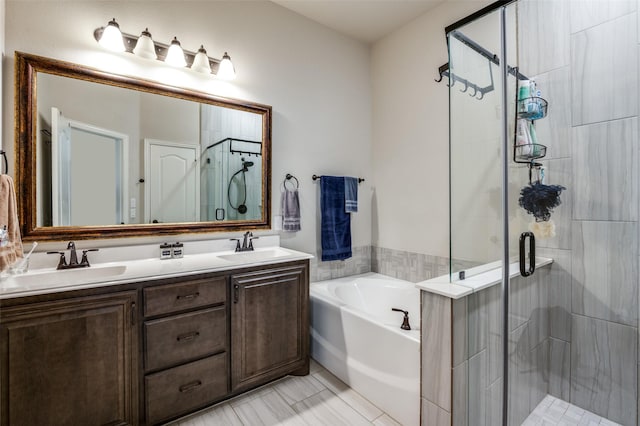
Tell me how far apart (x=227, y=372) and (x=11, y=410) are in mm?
925

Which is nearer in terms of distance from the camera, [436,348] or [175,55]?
[436,348]

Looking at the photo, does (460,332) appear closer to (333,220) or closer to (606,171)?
(606,171)

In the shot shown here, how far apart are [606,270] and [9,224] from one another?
3227mm

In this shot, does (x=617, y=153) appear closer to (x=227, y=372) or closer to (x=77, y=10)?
(x=227, y=372)

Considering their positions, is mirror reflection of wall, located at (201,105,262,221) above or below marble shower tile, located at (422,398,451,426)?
above

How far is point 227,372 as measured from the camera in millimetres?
1788

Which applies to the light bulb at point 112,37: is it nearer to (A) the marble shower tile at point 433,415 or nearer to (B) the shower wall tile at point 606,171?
(A) the marble shower tile at point 433,415

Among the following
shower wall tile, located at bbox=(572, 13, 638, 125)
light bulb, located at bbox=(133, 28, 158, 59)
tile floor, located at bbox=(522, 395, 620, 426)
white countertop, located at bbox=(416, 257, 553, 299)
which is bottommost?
tile floor, located at bbox=(522, 395, 620, 426)

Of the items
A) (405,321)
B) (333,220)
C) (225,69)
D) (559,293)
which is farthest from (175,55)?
(559,293)

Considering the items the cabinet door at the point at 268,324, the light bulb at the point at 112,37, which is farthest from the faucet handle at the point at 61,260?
the light bulb at the point at 112,37

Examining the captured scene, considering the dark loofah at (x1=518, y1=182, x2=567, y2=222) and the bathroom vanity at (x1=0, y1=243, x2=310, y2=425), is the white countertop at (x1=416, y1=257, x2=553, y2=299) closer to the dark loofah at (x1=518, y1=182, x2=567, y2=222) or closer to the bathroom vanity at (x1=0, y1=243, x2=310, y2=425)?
the dark loofah at (x1=518, y1=182, x2=567, y2=222)

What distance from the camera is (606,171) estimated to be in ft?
5.71

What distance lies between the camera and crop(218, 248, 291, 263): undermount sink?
2139 mm

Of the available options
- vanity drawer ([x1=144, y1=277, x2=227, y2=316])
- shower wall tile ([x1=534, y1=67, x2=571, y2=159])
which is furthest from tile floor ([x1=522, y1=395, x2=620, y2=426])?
vanity drawer ([x1=144, y1=277, x2=227, y2=316])
